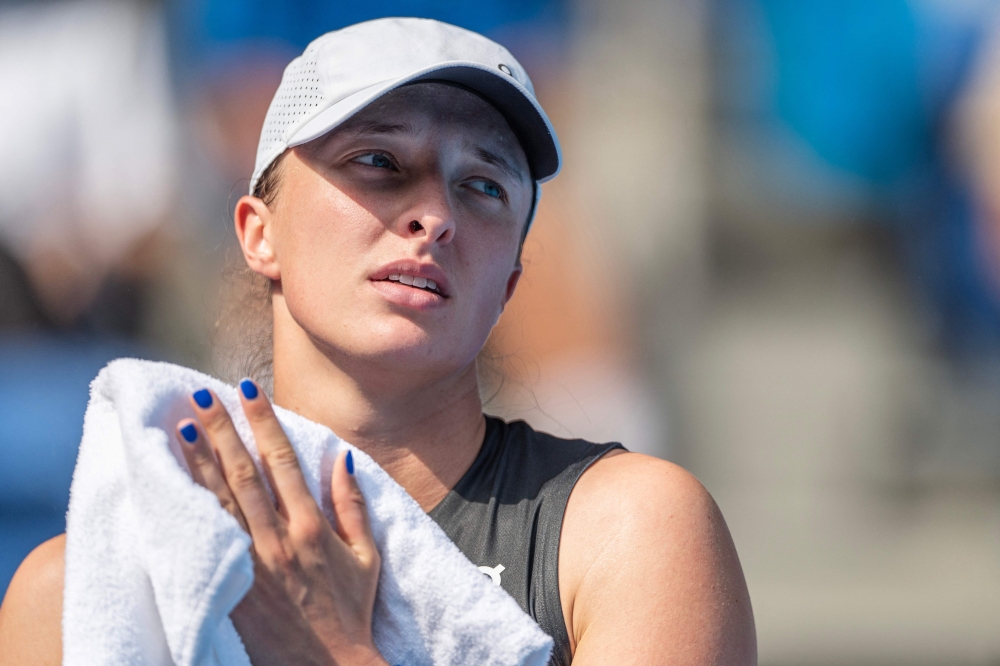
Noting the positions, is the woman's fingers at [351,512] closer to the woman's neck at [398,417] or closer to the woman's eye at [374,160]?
the woman's neck at [398,417]

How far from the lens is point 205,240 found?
4.81m

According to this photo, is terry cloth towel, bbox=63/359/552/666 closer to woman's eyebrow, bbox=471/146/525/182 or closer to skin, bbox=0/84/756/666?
skin, bbox=0/84/756/666

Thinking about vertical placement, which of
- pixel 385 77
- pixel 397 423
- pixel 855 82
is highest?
pixel 855 82

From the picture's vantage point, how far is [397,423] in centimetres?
173

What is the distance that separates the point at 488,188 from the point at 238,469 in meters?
0.71

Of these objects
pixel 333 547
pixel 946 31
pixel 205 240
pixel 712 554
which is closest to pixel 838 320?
pixel 946 31

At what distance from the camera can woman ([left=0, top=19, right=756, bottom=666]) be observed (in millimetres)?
1305

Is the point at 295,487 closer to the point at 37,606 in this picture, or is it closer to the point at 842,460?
the point at 37,606

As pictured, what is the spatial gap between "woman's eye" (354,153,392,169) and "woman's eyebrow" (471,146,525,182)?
0.50 ft

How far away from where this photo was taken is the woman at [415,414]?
130 centimetres

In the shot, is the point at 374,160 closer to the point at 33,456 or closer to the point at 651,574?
Answer: the point at 651,574

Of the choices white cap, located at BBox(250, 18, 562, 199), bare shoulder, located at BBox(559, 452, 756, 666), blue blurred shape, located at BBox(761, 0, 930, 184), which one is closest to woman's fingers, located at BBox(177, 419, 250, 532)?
bare shoulder, located at BBox(559, 452, 756, 666)

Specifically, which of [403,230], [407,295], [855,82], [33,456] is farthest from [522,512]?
[855,82]

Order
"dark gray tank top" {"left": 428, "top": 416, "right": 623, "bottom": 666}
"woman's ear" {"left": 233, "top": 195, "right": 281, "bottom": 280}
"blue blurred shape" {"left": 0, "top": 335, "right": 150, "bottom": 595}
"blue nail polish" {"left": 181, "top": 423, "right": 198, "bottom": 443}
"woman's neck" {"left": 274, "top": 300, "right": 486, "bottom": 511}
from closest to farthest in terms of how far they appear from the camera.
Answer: "blue nail polish" {"left": 181, "top": 423, "right": 198, "bottom": 443}
"dark gray tank top" {"left": 428, "top": 416, "right": 623, "bottom": 666}
"woman's neck" {"left": 274, "top": 300, "right": 486, "bottom": 511}
"woman's ear" {"left": 233, "top": 195, "right": 281, "bottom": 280}
"blue blurred shape" {"left": 0, "top": 335, "right": 150, "bottom": 595}
